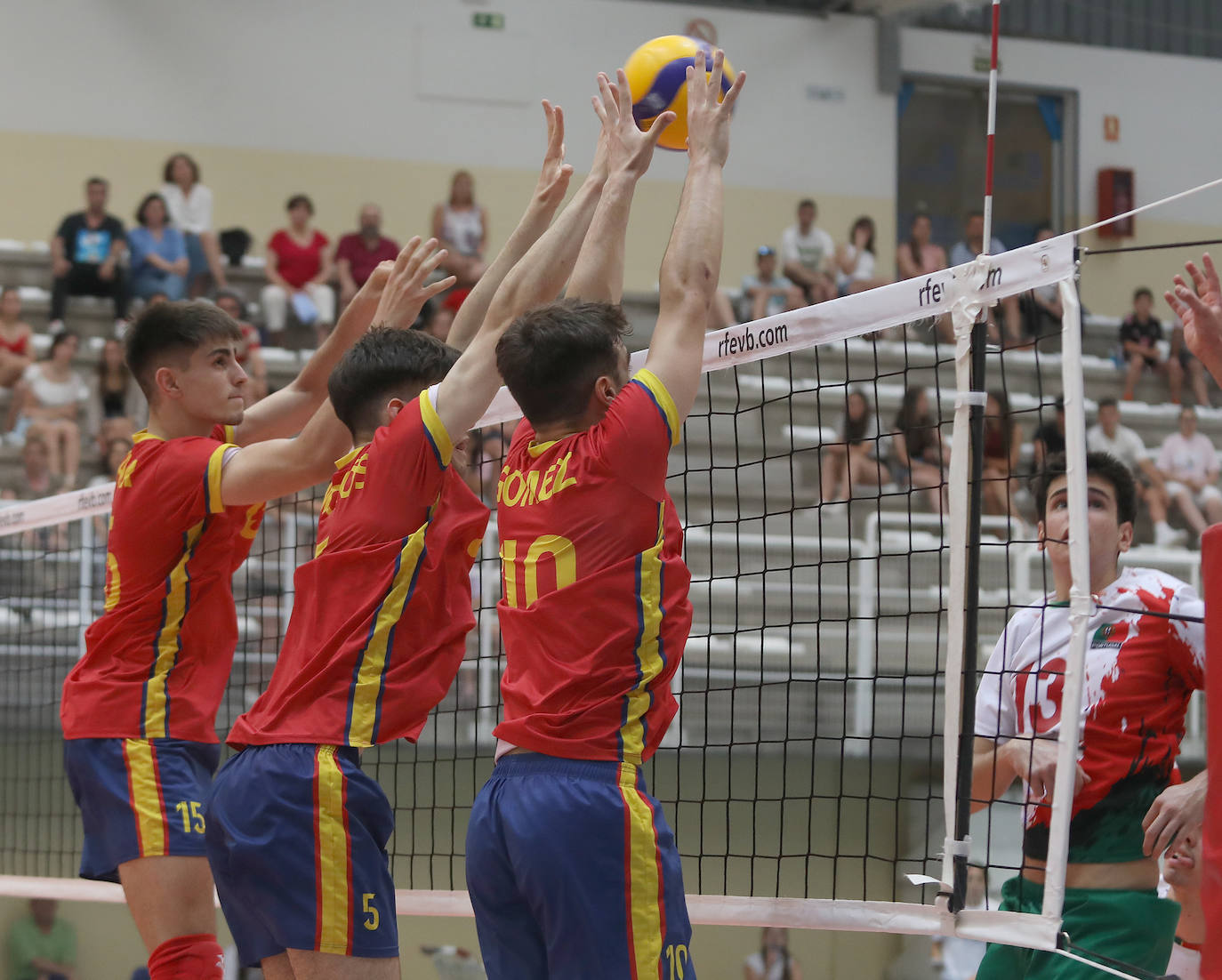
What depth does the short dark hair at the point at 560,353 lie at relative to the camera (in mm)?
3424

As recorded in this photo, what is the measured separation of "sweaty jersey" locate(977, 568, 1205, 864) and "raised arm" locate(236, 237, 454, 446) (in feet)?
7.23

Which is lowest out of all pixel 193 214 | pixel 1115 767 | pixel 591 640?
pixel 1115 767

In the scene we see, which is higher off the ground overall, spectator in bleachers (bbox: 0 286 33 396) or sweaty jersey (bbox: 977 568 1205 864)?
spectator in bleachers (bbox: 0 286 33 396)

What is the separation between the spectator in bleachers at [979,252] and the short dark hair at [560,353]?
13.6m

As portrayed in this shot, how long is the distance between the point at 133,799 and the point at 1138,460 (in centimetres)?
1242

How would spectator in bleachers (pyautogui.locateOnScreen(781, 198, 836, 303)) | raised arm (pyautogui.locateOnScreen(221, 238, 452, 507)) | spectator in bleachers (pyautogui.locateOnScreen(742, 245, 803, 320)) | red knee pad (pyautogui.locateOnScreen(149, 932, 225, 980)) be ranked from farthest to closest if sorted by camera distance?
spectator in bleachers (pyautogui.locateOnScreen(781, 198, 836, 303)) < spectator in bleachers (pyautogui.locateOnScreen(742, 245, 803, 320)) < red knee pad (pyautogui.locateOnScreen(149, 932, 225, 980)) < raised arm (pyautogui.locateOnScreen(221, 238, 452, 507))

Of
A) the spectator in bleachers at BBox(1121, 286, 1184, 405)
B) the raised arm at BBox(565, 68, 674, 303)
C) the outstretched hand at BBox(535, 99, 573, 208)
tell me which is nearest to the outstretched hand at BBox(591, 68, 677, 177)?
the raised arm at BBox(565, 68, 674, 303)

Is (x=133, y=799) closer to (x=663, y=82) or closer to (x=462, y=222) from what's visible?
(x=663, y=82)

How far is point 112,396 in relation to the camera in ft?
41.3

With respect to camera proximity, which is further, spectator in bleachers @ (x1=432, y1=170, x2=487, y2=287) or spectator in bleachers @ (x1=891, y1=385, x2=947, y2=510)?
spectator in bleachers @ (x1=432, y1=170, x2=487, y2=287)

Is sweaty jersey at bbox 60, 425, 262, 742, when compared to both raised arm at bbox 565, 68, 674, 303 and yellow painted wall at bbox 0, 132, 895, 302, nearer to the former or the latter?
raised arm at bbox 565, 68, 674, 303

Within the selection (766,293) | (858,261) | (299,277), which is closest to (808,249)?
(858,261)

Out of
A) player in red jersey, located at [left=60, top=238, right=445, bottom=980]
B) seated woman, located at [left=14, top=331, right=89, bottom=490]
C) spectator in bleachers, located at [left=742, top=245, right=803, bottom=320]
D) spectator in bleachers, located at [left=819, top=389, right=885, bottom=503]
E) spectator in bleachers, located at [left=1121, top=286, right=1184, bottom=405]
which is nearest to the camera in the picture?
player in red jersey, located at [left=60, top=238, right=445, bottom=980]

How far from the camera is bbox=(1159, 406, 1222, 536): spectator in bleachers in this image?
15062 millimetres
